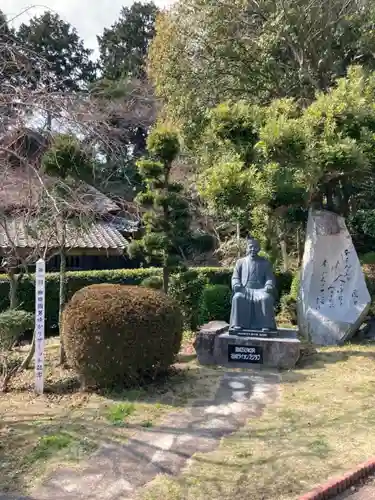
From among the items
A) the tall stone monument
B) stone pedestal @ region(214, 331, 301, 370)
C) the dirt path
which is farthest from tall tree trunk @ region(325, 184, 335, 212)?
the dirt path

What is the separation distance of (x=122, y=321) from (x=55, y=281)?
699 centimetres

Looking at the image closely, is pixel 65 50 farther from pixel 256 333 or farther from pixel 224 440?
pixel 224 440

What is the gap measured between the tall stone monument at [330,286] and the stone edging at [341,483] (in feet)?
17.4

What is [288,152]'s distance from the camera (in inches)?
376

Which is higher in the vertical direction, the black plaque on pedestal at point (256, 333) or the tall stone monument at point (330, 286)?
the tall stone monument at point (330, 286)

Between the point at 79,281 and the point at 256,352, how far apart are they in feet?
20.9

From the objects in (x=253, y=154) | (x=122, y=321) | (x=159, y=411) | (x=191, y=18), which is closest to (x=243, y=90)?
(x=191, y=18)

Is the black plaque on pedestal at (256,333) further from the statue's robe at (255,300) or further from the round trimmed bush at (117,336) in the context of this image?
the round trimmed bush at (117,336)

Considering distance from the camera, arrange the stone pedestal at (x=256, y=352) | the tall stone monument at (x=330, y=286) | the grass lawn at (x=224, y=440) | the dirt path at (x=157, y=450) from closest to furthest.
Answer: the dirt path at (x=157, y=450)
the grass lawn at (x=224, y=440)
the stone pedestal at (x=256, y=352)
the tall stone monument at (x=330, y=286)

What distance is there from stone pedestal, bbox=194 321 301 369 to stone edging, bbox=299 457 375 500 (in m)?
3.43

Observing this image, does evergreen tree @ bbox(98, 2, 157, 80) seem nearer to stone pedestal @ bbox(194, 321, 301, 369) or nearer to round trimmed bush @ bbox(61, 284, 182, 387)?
stone pedestal @ bbox(194, 321, 301, 369)

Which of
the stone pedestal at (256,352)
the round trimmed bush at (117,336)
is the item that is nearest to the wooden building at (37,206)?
the round trimmed bush at (117,336)

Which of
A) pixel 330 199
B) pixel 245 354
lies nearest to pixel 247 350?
pixel 245 354

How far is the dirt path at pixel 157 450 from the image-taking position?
13.8ft
